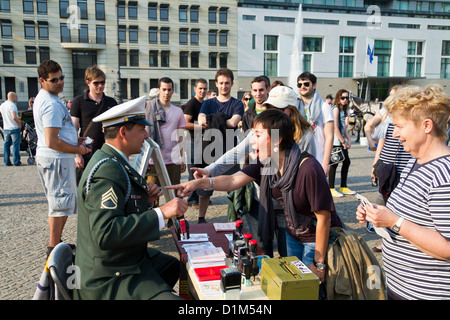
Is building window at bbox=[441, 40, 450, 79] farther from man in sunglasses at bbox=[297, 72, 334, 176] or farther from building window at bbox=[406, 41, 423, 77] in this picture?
man in sunglasses at bbox=[297, 72, 334, 176]

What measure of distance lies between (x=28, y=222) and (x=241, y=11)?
51103mm

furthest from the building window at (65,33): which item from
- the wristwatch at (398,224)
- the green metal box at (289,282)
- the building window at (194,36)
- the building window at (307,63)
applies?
the wristwatch at (398,224)

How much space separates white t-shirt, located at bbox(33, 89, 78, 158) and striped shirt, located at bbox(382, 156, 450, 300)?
3.64 metres

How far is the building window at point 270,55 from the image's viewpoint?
52.7 m

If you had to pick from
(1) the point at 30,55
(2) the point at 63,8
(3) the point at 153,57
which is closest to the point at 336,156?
(3) the point at 153,57

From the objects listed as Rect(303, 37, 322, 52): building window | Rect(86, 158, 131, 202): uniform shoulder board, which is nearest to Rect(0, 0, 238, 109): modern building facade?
Rect(303, 37, 322, 52): building window

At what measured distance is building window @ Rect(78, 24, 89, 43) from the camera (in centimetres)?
4581

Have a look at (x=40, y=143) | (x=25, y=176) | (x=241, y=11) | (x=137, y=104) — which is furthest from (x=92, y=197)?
(x=241, y=11)

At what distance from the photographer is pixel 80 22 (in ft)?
149

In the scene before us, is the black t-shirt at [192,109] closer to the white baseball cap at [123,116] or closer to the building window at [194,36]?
the white baseball cap at [123,116]
